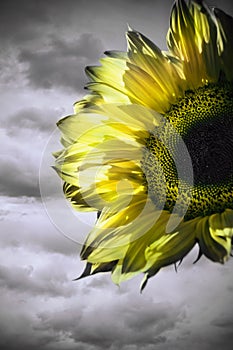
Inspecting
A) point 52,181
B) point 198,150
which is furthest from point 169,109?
point 52,181

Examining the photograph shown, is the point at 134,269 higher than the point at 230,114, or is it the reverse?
the point at 230,114

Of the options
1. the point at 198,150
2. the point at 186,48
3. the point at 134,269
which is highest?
the point at 186,48

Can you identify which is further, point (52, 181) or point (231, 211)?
point (52, 181)

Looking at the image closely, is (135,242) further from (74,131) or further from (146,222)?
(74,131)
